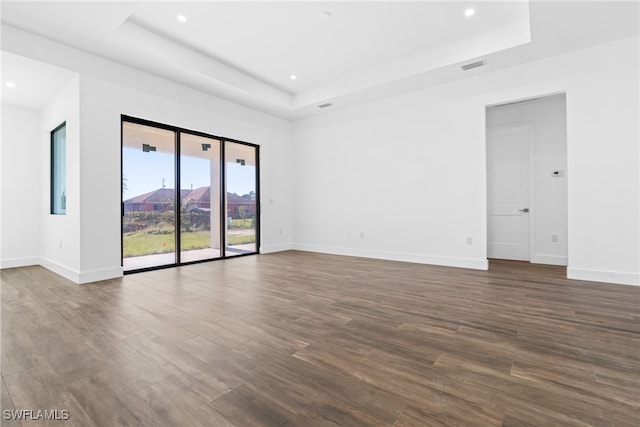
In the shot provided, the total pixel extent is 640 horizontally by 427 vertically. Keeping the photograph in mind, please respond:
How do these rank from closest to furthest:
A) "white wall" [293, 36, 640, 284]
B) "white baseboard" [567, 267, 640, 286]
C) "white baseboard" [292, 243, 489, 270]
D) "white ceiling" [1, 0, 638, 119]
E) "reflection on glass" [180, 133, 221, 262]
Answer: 1. "white ceiling" [1, 0, 638, 119]
2. "white baseboard" [567, 267, 640, 286]
3. "white wall" [293, 36, 640, 284]
4. "white baseboard" [292, 243, 489, 270]
5. "reflection on glass" [180, 133, 221, 262]

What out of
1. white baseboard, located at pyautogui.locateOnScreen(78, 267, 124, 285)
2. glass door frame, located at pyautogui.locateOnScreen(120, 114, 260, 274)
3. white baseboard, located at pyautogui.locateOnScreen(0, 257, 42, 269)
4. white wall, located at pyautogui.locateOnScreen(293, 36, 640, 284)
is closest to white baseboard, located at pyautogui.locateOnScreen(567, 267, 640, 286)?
white wall, located at pyautogui.locateOnScreen(293, 36, 640, 284)

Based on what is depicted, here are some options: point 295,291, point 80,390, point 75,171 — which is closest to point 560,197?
point 295,291

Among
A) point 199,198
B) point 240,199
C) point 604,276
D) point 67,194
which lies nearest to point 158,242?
point 199,198

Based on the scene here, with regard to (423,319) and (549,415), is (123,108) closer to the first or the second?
(423,319)

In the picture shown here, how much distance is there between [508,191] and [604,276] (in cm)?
207

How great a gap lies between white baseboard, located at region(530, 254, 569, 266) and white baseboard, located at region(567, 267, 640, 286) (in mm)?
1066

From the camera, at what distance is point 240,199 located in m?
6.10

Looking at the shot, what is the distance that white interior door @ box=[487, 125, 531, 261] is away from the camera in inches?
206

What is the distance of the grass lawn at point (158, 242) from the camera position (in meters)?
4.52

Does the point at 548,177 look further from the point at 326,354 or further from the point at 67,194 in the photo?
the point at 67,194

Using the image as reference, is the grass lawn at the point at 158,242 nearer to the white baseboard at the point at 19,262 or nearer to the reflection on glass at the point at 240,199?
the reflection on glass at the point at 240,199

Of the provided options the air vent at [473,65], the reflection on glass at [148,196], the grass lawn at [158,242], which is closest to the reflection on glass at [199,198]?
the grass lawn at [158,242]

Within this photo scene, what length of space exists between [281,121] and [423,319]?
18.3 ft

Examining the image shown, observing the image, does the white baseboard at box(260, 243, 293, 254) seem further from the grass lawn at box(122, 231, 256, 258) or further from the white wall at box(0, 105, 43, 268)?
the white wall at box(0, 105, 43, 268)
